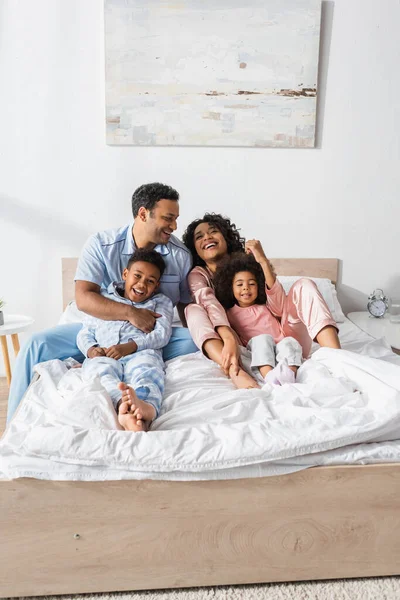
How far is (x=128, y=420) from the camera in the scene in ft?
4.70

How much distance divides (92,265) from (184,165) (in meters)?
1.11

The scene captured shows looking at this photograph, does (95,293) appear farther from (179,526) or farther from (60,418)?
(179,526)

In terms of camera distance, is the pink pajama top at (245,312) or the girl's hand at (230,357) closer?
the girl's hand at (230,357)

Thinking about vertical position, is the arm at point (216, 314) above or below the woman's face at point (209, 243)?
below

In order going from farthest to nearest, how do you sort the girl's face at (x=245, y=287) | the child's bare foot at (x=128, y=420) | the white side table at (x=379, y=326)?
the white side table at (x=379, y=326)
the girl's face at (x=245, y=287)
the child's bare foot at (x=128, y=420)

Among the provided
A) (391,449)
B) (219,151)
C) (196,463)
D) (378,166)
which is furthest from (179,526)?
(378,166)

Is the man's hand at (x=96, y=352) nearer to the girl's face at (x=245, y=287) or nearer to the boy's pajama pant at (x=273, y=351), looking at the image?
the boy's pajama pant at (x=273, y=351)

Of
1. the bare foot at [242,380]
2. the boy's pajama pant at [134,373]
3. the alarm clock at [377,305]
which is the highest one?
the boy's pajama pant at [134,373]

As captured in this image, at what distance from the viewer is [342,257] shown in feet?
10.8

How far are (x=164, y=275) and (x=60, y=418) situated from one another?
952 mm

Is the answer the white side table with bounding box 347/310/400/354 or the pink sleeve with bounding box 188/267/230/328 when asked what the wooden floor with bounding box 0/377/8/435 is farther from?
the white side table with bounding box 347/310/400/354

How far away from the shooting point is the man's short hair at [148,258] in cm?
215

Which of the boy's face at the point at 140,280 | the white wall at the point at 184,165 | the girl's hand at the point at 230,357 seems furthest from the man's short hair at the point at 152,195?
the white wall at the point at 184,165

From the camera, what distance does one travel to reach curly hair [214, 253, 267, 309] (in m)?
2.29
